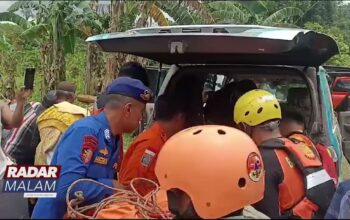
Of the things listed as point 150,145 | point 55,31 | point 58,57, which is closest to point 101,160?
point 150,145

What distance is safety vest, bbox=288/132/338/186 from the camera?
3760 mm

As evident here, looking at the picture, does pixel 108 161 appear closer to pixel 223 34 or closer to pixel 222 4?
pixel 223 34

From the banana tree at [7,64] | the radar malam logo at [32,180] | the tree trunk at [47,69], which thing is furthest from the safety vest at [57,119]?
the banana tree at [7,64]

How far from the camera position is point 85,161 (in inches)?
119

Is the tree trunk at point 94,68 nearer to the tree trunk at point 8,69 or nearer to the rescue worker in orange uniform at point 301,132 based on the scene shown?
the tree trunk at point 8,69

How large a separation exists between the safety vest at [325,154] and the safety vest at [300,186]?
0.38 meters

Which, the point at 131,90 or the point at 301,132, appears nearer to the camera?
the point at 131,90

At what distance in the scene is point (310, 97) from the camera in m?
4.67

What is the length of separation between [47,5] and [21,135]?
11.7 metres

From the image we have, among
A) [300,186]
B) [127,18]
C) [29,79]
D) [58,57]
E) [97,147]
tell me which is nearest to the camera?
[97,147]

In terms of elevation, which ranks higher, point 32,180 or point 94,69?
point 32,180

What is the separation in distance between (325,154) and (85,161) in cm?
181

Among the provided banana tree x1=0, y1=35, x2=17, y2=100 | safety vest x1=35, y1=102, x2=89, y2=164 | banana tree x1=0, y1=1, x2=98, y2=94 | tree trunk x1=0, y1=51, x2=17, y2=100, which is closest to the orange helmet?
safety vest x1=35, y1=102, x2=89, y2=164

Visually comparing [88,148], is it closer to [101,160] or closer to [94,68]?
[101,160]
